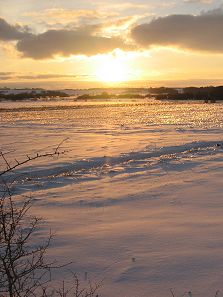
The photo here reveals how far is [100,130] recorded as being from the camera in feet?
69.7

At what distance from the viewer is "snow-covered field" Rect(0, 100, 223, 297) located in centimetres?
493

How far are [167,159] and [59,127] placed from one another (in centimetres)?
1088

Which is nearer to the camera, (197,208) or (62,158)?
(197,208)

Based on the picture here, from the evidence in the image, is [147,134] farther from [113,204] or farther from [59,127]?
[113,204]

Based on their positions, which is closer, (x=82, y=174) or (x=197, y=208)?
(x=197, y=208)

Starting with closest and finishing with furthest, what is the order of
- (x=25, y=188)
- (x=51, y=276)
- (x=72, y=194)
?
(x=51, y=276) → (x=72, y=194) → (x=25, y=188)

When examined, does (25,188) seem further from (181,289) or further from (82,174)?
(181,289)

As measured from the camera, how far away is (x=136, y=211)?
7406 mm

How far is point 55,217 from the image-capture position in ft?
23.5

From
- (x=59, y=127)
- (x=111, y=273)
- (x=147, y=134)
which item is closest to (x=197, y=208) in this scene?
(x=111, y=273)

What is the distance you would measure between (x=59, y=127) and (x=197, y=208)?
16.1 m

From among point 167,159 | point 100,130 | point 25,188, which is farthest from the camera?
point 100,130

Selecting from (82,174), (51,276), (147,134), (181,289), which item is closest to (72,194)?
(82,174)

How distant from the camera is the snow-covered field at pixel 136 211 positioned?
16.2 feet
